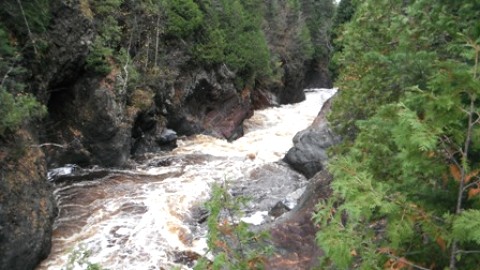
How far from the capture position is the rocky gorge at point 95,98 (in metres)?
9.45

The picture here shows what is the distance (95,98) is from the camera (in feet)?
51.1

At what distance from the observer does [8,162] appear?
30.6ft

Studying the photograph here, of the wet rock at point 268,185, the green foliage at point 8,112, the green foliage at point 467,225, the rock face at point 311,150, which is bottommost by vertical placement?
the wet rock at point 268,185

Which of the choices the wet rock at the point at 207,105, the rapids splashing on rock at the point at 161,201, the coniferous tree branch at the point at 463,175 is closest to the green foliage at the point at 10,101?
the rapids splashing on rock at the point at 161,201

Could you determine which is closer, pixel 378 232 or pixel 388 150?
pixel 388 150

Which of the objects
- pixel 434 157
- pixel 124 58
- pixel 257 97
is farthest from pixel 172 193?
pixel 257 97

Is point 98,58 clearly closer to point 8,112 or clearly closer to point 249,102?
point 8,112

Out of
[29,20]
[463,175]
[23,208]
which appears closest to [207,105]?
[29,20]

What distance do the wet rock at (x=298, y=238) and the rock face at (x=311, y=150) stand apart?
6168 mm

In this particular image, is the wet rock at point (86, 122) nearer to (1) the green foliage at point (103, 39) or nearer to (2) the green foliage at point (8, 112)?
(1) the green foliage at point (103, 39)

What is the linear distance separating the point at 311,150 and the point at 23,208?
9.76m

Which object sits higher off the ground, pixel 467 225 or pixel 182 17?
pixel 182 17

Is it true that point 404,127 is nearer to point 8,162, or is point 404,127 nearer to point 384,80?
point 384,80

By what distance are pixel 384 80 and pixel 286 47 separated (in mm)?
33801
